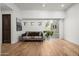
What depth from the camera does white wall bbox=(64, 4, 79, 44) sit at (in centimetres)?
527

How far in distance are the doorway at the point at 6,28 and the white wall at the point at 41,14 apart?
1.00 meters

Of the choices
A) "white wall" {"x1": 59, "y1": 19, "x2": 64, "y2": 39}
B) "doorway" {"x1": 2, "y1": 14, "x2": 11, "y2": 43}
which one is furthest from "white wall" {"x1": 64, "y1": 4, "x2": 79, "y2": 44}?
"doorway" {"x1": 2, "y1": 14, "x2": 11, "y2": 43}

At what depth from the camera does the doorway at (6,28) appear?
214 inches

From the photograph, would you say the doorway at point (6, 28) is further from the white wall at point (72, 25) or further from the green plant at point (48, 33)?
the white wall at point (72, 25)

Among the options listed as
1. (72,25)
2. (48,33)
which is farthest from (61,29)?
(72,25)

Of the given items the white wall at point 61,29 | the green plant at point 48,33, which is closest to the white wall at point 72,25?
the white wall at point 61,29

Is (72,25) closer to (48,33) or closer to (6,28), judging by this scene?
(48,33)

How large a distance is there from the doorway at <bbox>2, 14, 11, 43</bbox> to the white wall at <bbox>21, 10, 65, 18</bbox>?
1003mm

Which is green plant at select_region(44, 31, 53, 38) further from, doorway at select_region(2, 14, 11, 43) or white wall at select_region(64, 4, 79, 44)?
doorway at select_region(2, 14, 11, 43)

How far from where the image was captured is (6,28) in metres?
5.95

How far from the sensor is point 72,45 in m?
5.20

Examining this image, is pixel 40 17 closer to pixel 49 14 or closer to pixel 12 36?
pixel 49 14

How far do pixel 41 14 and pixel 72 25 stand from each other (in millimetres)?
1334

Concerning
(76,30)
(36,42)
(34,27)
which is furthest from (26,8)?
(76,30)
